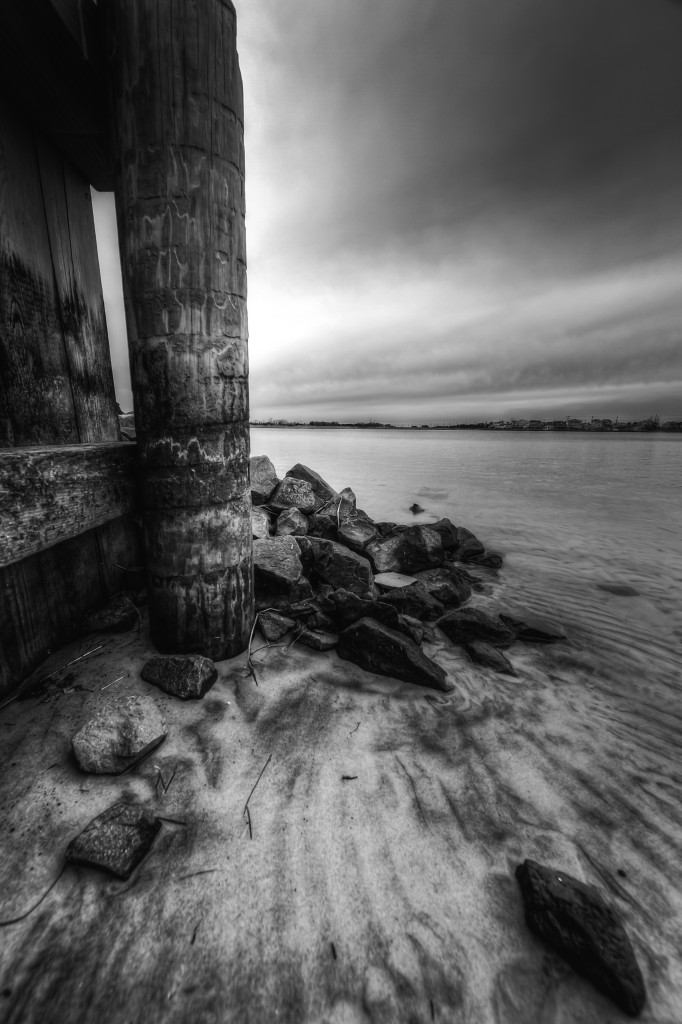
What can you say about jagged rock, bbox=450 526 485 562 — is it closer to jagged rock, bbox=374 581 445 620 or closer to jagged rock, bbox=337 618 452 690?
jagged rock, bbox=374 581 445 620

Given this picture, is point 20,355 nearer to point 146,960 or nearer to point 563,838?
point 146,960

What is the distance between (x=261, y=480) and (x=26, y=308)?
145 inches

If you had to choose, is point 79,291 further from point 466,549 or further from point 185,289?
point 466,549

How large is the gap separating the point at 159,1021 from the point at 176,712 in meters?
1.21

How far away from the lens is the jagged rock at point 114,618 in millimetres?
2713

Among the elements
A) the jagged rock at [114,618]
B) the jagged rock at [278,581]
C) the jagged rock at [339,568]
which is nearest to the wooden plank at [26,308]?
the jagged rock at [114,618]

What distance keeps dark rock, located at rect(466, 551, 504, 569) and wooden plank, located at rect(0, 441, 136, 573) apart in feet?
16.2

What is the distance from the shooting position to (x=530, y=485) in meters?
14.9

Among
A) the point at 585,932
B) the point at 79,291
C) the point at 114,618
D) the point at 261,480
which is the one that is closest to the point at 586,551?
the point at 261,480

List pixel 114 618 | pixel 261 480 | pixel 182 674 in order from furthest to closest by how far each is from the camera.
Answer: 1. pixel 261 480
2. pixel 114 618
3. pixel 182 674

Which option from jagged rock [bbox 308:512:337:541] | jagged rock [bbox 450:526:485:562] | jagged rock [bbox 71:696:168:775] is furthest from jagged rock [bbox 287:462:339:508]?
jagged rock [bbox 71:696:168:775]

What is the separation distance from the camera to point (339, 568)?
393 centimetres

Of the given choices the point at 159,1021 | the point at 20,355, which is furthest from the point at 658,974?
the point at 20,355

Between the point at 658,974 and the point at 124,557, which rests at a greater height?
the point at 124,557
